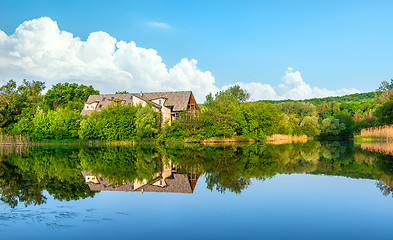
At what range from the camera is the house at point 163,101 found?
4100 cm

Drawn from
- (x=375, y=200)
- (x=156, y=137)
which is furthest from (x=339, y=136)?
(x=375, y=200)

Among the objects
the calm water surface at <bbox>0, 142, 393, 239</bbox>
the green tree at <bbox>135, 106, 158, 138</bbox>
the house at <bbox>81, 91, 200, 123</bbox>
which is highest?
the house at <bbox>81, 91, 200, 123</bbox>

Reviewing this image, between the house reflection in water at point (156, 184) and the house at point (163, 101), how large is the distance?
1151 inches

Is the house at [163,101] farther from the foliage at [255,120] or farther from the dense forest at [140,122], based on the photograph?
the foliage at [255,120]

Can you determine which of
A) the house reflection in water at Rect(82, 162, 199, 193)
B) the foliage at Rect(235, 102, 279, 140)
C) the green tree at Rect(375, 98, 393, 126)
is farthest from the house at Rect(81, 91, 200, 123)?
the house reflection in water at Rect(82, 162, 199, 193)

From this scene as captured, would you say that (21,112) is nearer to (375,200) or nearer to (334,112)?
(375,200)

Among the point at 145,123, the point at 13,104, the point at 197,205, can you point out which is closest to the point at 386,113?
the point at 145,123

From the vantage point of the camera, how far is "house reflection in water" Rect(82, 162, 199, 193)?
29.1ft

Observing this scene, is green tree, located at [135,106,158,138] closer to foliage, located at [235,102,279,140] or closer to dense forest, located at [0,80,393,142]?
dense forest, located at [0,80,393,142]

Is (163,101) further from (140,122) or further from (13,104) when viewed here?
(13,104)

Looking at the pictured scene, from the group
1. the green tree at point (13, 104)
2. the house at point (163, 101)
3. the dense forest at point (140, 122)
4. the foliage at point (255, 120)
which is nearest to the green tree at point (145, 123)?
the dense forest at point (140, 122)

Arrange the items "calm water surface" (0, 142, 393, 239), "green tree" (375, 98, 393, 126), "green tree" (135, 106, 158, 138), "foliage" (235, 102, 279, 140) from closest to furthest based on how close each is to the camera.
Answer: "calm water surface" (0, 142, 393, 239), "green tree" (135, 106, 158, 138), "green tree" (375, 98, 393, 126), "foliage" (235, 102, 279, 140)

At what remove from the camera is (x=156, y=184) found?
9508 mm

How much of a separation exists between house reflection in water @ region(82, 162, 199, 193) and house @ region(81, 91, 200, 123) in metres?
29.2
